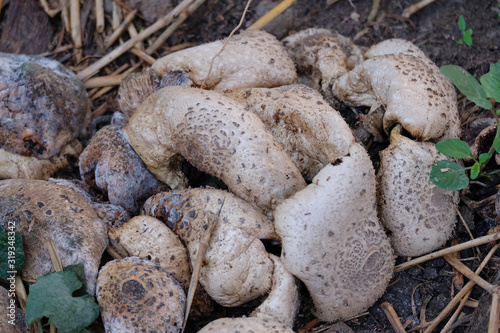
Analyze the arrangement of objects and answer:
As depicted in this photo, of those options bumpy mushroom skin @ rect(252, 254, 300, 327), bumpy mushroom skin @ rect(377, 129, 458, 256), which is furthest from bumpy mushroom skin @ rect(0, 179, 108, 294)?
bumpy mushroom skin @ rect(377, 129, 458, 256)

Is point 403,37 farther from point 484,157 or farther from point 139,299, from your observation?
point 139,299

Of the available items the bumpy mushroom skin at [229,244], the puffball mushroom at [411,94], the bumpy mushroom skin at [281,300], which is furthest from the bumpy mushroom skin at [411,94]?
the bumpy mushroom skin at [281,300]

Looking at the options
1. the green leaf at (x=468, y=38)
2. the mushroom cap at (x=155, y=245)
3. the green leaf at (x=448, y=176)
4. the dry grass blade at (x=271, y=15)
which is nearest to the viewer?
the green leaf at (x=448, y=176)

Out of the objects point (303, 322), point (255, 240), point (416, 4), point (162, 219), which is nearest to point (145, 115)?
point (162, 219)

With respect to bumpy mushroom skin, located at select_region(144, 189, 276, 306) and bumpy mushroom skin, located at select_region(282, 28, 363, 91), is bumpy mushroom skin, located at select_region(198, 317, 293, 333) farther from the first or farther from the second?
bumpy mushroom skin, located at select_region(282, 28, 363, 91)

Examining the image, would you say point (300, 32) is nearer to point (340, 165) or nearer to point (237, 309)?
point (340, 165)

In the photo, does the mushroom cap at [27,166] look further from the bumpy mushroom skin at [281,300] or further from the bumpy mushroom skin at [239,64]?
the bumpy mushroom skin at [281,300]
